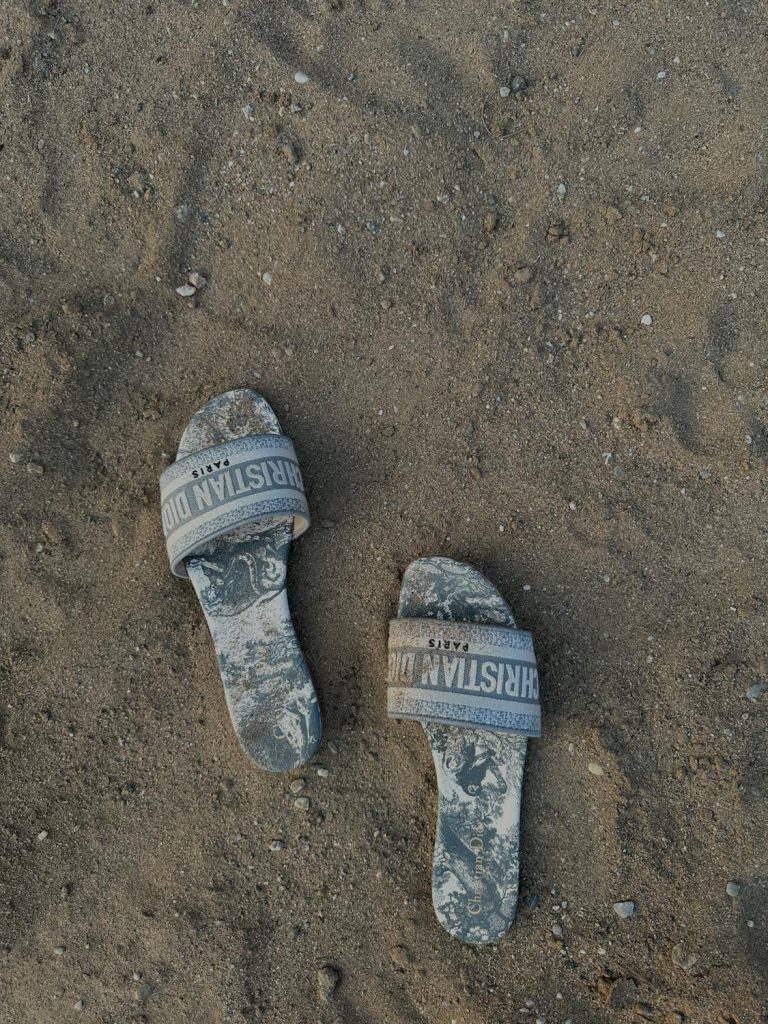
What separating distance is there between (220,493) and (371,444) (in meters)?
0.48

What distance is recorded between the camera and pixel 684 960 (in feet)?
6.49

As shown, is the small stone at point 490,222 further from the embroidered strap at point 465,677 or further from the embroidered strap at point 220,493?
the embroidered strap at point 465,677

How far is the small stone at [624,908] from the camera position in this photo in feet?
6.57

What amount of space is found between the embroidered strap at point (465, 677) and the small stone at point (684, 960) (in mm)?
782

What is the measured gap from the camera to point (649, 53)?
208 cm

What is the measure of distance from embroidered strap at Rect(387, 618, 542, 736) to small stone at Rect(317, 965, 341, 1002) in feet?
2.58

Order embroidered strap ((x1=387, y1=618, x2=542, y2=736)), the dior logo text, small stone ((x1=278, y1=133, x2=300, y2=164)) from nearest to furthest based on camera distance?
embroidered strap ((x1=387, y1=618, x2=542, y2=736)) → the dior logo text → small stone ((x1=278, y1=133, x2=300, y2=164))

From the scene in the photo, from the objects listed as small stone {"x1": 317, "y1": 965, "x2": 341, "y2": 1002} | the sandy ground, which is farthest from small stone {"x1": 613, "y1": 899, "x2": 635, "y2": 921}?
small stone {"x1": 317, "y1": 965, "x2": 341, "y2": 1002}

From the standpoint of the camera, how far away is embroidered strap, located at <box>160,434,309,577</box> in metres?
1.89

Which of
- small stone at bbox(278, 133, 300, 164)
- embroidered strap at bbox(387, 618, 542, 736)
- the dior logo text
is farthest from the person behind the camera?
small stone at bbox(278, 133, 300, 164)

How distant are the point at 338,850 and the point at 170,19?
2.47 metres
